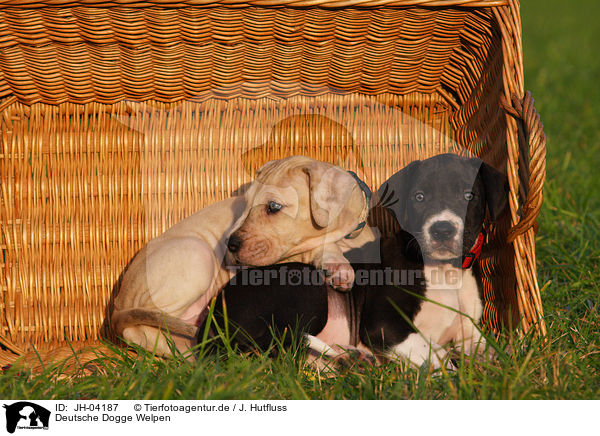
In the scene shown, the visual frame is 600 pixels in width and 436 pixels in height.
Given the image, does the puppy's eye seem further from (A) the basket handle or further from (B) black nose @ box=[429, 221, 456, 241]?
(A) the basket handle

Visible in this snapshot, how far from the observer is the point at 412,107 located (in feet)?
11.6

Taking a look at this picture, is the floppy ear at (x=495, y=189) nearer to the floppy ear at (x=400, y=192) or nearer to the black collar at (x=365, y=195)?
the floppy ear at (x=400, y=192)

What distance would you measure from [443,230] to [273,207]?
0.86 metres

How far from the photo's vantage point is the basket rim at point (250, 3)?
246 cm

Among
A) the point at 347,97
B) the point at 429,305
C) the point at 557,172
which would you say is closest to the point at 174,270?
the point at 429,305

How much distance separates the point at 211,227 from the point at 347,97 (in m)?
1.27

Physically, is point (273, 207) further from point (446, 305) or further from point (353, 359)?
point (446, 305)

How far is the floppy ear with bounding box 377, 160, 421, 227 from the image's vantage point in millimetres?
2738

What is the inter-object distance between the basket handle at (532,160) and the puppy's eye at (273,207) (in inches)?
44.4

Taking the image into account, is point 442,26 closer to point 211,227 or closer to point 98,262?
point 211,227

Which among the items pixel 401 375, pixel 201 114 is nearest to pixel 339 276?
pixel 401 375

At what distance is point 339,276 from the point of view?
8.76 ft
